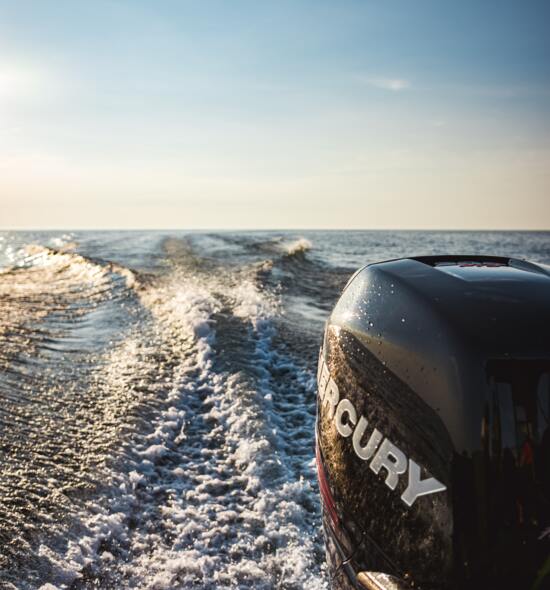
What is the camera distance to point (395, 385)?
4.74ft

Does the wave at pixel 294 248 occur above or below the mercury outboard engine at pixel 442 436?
above

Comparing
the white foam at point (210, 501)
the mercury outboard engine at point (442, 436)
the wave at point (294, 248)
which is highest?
the wave at point (294, 248)

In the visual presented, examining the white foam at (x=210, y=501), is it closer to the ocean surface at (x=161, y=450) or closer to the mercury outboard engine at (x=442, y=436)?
the ocean surface at (x=161, y=450)

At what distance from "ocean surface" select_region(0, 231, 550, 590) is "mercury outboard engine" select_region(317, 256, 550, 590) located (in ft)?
2.52

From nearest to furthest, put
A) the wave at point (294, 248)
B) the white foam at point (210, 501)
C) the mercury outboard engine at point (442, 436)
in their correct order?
the mercury outboard engine at point (442, 436) < the white foam at point (210, 501) < the wave at point (294, 248)

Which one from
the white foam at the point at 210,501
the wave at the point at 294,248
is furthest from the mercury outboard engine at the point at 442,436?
the wave at the point at 294,248

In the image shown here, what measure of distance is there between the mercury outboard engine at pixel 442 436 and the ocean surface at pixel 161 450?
0.77m

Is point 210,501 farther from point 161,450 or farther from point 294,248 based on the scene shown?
point 294,248

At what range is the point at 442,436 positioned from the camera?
1249 mm

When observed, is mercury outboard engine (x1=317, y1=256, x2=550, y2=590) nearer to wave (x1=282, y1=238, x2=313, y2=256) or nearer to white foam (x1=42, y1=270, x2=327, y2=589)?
white foam (x1=42, y1=270, x2=327, y2=589)

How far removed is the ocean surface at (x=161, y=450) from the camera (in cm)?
205

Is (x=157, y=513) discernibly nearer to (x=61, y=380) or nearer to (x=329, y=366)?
(x=329, y=366)

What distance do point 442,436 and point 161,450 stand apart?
87.2 inches

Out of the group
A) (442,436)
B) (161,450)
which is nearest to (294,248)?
(161,450)
